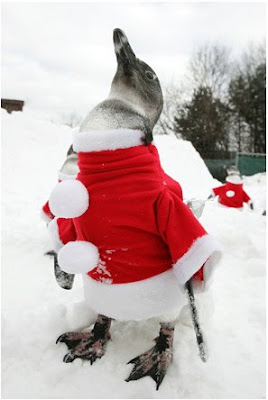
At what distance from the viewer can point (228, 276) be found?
2654mm

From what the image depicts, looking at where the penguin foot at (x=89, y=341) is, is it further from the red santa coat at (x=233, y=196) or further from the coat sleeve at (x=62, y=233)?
the red santa coat at (x=233, y=196)

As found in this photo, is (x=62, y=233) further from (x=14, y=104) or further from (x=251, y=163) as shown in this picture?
(x=251, y=163)

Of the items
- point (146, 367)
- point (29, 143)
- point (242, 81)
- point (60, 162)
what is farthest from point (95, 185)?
point (242, 81)

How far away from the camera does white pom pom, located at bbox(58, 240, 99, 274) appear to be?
1449mm

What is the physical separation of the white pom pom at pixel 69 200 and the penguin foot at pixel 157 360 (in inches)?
27.4

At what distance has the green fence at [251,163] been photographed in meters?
14.9

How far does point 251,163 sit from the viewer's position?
1498 centimetres

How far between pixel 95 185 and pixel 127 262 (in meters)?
0.37

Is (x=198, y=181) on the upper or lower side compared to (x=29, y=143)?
lower

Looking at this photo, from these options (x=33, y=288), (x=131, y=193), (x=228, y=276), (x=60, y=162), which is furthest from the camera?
(x=60, y=162)

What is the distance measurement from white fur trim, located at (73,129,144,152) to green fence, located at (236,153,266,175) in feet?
47.1

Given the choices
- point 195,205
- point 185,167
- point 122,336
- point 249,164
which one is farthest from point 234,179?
point 249,164

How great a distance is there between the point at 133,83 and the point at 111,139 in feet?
1.13

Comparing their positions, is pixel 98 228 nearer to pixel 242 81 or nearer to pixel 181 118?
pixel 181 118
